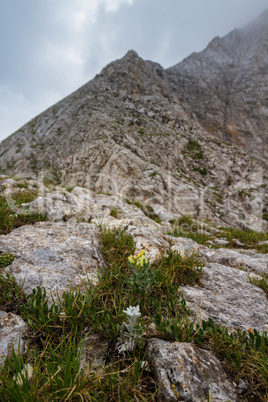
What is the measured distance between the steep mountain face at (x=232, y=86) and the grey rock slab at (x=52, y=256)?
187ft

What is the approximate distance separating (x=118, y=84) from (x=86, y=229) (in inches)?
2177

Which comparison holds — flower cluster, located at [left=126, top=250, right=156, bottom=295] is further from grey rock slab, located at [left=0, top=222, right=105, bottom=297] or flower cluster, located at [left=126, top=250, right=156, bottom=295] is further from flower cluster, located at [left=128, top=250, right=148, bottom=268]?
grey rock slab, located at [left=0, top=222, right=105, bottom=297]

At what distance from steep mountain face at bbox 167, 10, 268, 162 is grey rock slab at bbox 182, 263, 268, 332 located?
5561 cm

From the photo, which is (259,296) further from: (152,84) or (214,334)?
(152,84)

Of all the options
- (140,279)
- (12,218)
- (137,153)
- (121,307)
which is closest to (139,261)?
(140,279)

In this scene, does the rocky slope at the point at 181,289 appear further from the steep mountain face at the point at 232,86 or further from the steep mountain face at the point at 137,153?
the steep mountain face at the point at 232,86

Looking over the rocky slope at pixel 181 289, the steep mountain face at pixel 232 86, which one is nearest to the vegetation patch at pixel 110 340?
the rocky slope at pixel 181 289

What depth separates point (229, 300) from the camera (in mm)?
2982

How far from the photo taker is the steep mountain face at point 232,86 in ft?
193

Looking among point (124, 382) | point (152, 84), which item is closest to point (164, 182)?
point (124, 382)

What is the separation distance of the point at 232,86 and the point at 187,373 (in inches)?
3583

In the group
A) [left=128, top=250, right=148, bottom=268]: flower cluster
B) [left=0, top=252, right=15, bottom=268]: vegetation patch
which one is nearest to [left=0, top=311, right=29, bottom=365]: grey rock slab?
[left=0, top=252, right=15, bottom=268]: vegetation patch

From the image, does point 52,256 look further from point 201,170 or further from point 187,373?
point 201,170

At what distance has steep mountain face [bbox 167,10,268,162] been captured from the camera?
58875 millimetres
